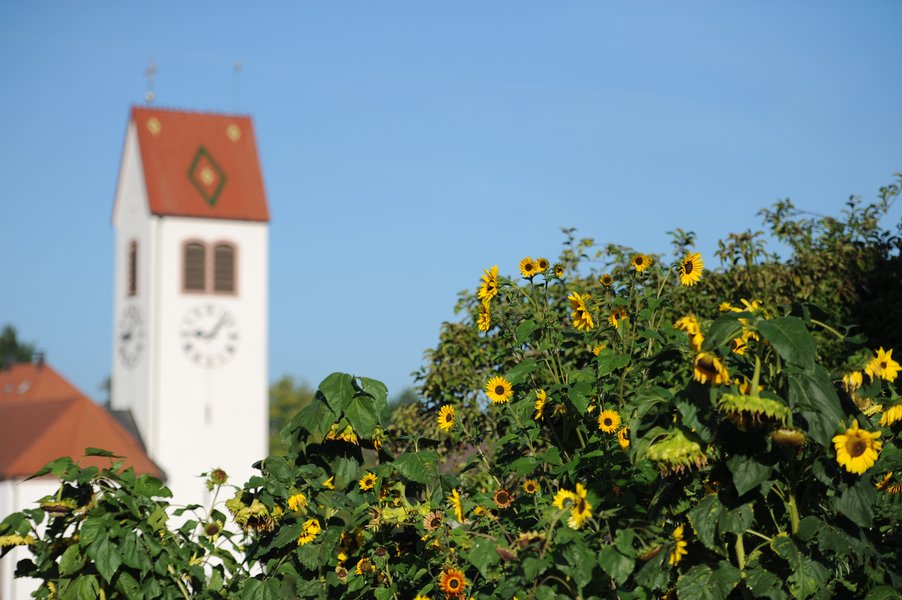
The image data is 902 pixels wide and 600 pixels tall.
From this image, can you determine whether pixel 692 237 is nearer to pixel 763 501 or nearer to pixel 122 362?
pixel 763 501

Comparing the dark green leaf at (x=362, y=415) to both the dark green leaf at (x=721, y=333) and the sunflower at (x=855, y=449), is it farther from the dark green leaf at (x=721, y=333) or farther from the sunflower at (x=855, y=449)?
the sunflower at (x=855, y=449)

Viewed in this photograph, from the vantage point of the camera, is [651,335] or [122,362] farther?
[122,362]

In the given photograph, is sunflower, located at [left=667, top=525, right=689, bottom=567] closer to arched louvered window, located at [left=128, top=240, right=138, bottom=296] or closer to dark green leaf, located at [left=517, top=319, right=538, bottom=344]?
dark green leaf, located at [left=517, top=319, right=538, bottom=344]

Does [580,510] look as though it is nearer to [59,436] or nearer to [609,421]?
[609,421]

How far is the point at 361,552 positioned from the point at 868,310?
3.44 metres

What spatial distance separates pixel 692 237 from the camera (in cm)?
548

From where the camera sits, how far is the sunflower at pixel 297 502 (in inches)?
141

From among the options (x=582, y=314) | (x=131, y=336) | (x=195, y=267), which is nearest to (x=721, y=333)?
(x=582, y=314)

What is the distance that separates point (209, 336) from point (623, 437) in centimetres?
3793

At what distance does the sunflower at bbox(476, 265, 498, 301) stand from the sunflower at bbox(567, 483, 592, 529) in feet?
3.10

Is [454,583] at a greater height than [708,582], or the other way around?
[708,582]

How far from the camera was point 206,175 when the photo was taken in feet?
134

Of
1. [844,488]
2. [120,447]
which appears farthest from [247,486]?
[120,447]

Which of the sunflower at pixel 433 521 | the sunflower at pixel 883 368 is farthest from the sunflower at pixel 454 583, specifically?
the sunflower at pixel 883 368
